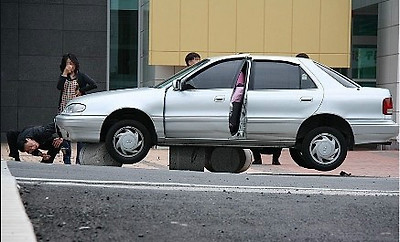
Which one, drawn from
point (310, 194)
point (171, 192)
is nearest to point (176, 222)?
Result: point (171, 192)

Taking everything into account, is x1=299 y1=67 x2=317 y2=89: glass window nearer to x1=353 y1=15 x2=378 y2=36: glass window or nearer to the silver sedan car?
the silver sedan car

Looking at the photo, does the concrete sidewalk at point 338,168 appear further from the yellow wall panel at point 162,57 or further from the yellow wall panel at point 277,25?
the yellow wall panel at point 277,25

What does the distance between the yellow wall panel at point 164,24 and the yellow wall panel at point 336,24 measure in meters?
3.21

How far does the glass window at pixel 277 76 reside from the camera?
11922mm

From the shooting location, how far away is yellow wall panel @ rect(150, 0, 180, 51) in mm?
19781

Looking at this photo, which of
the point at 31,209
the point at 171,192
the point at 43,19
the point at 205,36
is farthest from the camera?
the point at 43,19

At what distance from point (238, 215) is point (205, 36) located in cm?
1288

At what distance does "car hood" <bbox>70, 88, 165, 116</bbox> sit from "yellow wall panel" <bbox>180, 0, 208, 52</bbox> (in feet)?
26.8

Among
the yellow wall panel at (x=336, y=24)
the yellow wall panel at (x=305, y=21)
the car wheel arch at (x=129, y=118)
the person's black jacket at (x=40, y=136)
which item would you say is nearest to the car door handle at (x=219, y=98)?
the car wheel arch at (x=129, y=118)

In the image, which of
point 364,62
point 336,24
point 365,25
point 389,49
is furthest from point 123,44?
point 389,49

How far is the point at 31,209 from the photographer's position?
7.11m

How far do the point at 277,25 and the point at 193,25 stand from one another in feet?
6.08

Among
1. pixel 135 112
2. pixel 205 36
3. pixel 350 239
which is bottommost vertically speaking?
pixel 350 239

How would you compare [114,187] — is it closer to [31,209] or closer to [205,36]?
[31,209]
